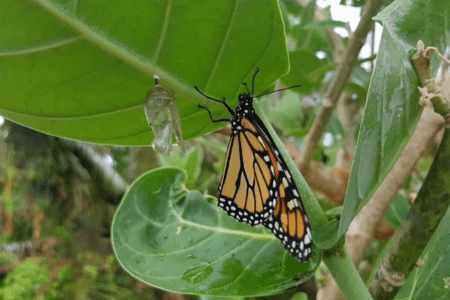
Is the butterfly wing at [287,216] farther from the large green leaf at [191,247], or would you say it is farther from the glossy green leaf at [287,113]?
the glossy green leaf at [287,113]

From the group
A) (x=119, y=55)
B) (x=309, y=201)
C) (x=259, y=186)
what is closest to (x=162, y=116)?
(x=119, y=55)

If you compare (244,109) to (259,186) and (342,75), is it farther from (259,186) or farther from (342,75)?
(342,75)

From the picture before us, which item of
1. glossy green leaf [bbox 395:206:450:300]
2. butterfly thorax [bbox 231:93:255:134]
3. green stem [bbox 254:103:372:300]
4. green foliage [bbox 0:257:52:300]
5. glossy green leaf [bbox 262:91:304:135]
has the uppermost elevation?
butterfly thorax [bbox 231:93:255:134]

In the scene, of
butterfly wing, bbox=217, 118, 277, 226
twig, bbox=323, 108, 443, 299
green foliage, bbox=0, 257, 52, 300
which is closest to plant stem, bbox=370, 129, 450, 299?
butterfly wing, bbox=217, 118, 277, 226

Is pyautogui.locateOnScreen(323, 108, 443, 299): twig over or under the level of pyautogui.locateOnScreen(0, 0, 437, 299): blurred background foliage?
over

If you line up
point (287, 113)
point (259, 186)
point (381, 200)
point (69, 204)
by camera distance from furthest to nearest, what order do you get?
point (69, 204), point (287, 113), point (381, 200), point (259, 186)

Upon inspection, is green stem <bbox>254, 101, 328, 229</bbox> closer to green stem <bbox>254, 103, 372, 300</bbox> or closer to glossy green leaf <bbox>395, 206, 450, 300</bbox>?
green stem <bbox>254, 103, 372, 300</bbox>
